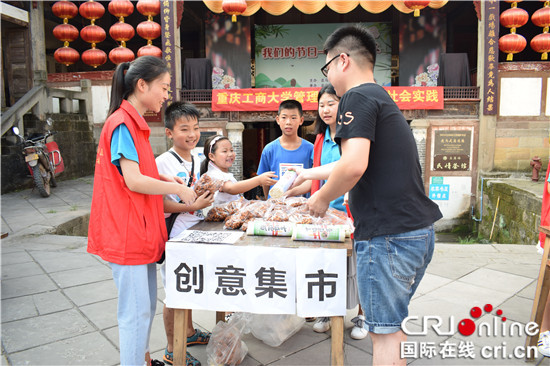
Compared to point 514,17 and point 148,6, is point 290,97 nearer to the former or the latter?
point 148,6

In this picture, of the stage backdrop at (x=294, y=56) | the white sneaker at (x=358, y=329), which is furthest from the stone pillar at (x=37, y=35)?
the white sneaker at (x=358, y=329)

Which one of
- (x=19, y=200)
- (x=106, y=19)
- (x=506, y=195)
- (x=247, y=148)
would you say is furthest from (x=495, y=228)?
(x=106, y=19)

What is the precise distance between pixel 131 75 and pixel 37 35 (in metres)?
11.9

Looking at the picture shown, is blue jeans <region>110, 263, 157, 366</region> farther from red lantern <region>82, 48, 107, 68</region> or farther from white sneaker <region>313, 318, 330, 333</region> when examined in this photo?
red lantern <region>82, 48, 107, 68</region>

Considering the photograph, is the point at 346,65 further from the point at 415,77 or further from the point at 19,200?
the point at 415,77

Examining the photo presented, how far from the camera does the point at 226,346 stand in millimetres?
2395

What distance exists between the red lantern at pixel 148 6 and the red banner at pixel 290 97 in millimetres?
2549

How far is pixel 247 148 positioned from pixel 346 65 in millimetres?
13484

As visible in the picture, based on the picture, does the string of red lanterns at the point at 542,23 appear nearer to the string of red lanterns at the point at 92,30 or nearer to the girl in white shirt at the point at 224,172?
the girl in white shirt at the point at 224,172

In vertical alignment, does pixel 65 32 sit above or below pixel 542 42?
above

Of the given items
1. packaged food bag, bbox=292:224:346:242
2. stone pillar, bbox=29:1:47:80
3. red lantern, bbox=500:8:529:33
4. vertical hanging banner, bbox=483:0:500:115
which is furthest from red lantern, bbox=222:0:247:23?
packaged food bag, bbox=292:224:346:242

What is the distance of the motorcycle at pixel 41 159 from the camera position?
321 inches

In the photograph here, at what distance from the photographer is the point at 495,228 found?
9.49m

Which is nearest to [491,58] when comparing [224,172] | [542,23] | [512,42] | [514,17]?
[512,42]
